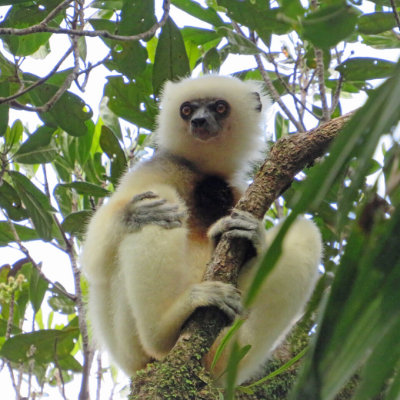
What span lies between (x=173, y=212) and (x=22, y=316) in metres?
3.63

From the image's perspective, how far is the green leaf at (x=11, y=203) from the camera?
533cm

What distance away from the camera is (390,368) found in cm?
87

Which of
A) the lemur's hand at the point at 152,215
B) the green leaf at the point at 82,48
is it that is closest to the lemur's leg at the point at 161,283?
the lemur's hand at the point at 152,215

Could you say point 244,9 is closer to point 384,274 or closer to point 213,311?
point 213,311

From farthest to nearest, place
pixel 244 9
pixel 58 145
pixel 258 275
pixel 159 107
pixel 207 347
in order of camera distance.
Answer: pixel 58 145
pixel 159 107
pixel 244 9
pixel 207 347
pixel 258 275

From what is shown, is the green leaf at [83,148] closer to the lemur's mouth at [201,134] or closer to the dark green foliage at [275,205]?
the dark green foliage at [275,205]

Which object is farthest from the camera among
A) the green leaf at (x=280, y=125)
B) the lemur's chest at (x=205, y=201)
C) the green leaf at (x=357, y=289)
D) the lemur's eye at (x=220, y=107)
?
the green leaf at (x=280, y=125)

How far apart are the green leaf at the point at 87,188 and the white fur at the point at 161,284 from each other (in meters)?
A: 0.92

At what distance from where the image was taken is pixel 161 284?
10.7ft

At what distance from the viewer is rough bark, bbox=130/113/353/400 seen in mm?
2626

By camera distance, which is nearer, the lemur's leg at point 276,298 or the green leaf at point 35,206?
the lemur's leg at point 276,298

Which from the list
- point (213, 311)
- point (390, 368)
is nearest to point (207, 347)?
point (213, 311)

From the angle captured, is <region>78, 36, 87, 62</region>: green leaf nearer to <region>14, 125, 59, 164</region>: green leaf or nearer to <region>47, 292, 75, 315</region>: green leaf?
<region>14, 125, 59, 164</region>: green leaf

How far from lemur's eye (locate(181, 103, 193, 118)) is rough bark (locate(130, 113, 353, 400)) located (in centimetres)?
186
